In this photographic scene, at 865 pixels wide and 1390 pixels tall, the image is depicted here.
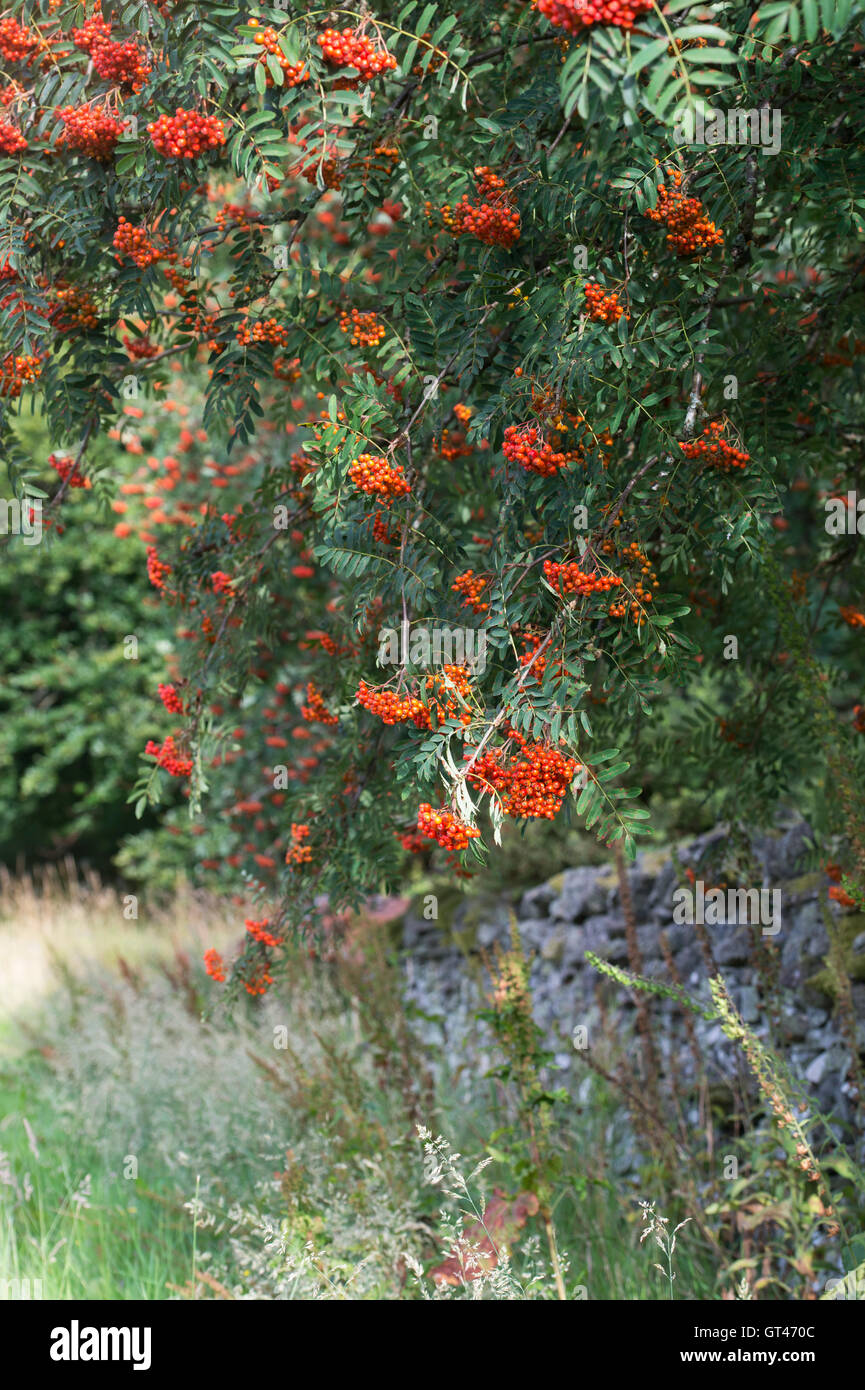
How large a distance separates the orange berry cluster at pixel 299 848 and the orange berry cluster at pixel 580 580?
0.99 meters

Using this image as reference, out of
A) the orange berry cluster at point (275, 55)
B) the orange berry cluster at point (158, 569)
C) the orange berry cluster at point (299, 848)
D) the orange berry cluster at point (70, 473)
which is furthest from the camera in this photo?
the orange berry cluster at point (158, 569)

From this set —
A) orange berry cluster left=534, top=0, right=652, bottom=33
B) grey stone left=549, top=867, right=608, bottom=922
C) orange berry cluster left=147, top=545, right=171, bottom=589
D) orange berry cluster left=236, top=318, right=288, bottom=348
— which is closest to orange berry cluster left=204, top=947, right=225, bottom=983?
orange berry cluster left=147, top=545, right=171, bottom=589

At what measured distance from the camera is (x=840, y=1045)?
3.57 m

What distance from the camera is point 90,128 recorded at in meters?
2.16

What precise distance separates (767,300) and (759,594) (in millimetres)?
953

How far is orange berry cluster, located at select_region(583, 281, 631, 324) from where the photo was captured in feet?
6.45

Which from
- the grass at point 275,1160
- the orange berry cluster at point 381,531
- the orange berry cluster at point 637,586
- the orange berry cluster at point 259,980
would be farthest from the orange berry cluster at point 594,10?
the orange berry cluster at point 259,980

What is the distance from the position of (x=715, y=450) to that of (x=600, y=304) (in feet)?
1.17

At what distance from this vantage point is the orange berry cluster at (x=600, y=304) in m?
1.96

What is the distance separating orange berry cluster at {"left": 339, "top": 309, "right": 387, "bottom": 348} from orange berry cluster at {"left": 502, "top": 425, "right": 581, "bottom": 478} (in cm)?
44

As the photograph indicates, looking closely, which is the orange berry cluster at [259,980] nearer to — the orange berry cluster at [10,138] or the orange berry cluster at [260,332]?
the orange berry cluster at [260,332]

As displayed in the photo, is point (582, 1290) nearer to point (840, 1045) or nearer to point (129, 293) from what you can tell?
point (840, 1045)

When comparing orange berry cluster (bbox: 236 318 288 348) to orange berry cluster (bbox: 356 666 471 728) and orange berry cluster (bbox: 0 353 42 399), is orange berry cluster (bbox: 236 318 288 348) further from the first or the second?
orange berry cluster (bbox: 356 666 471 728)

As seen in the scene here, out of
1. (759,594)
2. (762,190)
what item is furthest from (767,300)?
(759,594)
